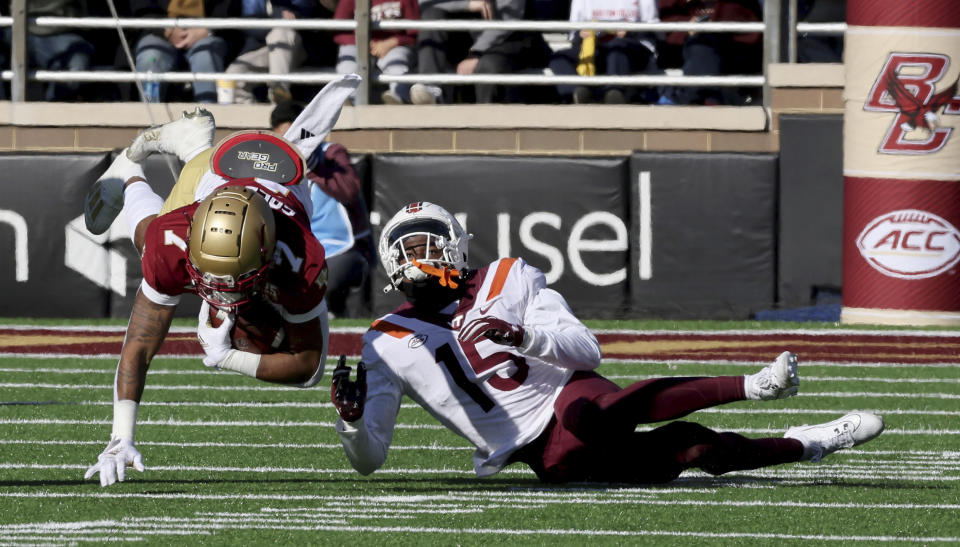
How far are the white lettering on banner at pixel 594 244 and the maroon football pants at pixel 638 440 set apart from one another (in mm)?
5460

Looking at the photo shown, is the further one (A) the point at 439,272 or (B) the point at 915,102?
(B) the point at 915,102

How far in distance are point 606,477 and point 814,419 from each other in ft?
6.37

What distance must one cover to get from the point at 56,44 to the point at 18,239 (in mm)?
1977

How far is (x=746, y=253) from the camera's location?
10914mm

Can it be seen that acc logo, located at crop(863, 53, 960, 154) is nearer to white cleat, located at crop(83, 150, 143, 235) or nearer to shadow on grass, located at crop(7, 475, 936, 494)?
→ shadow on grass, located at crop(7, 475, 936, 494)

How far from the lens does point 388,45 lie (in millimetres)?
12203

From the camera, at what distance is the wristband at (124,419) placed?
523cm

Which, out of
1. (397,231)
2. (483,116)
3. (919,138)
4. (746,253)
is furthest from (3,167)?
(397,231)

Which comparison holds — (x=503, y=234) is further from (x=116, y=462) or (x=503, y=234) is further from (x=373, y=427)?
(x=116, y=462)

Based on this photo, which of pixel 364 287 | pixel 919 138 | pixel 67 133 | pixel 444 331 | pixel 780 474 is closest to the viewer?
pixel 444 331

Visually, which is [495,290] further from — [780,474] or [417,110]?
[417,110]

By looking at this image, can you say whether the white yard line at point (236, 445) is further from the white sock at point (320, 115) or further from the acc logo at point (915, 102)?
the acc logo at point (915, 102)

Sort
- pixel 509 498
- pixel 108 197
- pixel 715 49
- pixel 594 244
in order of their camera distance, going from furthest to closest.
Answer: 1. pixel 715 49
2. pixel 594 244
3. pixel 108 197
4. pixel 509 498

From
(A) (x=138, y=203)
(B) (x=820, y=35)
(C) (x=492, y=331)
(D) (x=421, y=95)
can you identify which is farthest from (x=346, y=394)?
(B) (x=820, y=35)
